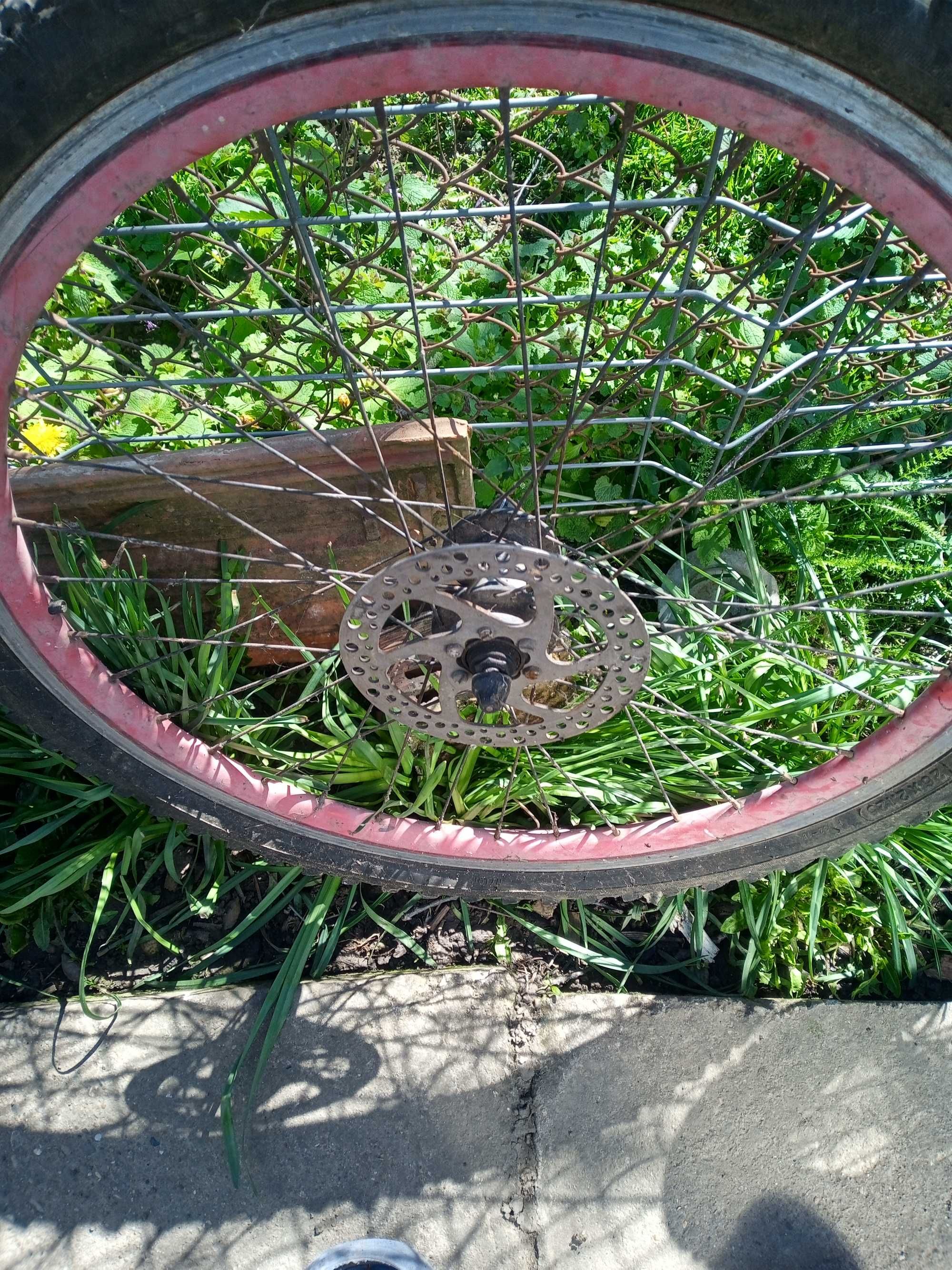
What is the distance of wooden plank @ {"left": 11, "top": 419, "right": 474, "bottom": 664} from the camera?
6.34 ft

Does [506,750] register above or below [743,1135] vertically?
above

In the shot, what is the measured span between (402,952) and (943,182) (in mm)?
1711

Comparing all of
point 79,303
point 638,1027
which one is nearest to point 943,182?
point 638,1027

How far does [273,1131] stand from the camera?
1.95 meters

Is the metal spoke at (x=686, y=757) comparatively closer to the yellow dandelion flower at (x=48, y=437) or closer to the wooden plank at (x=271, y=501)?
the wooden plank at (x=271, y=501)

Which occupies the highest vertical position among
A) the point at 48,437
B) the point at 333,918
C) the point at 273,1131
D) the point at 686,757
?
the point at 48,437

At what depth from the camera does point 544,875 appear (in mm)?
1961

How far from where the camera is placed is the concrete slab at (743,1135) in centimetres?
185

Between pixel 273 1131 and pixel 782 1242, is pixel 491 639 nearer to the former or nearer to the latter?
pixel 273 1131

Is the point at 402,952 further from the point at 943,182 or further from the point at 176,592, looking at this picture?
the point at 943,182

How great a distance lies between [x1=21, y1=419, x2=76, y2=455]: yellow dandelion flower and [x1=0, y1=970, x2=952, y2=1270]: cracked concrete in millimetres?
1150

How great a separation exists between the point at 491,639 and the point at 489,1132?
1.01 meters

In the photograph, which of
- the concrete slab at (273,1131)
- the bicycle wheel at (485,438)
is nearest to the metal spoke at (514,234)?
the bicycle wheel at (485,438)

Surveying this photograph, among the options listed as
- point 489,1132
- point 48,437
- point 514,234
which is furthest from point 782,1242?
point 48,437
